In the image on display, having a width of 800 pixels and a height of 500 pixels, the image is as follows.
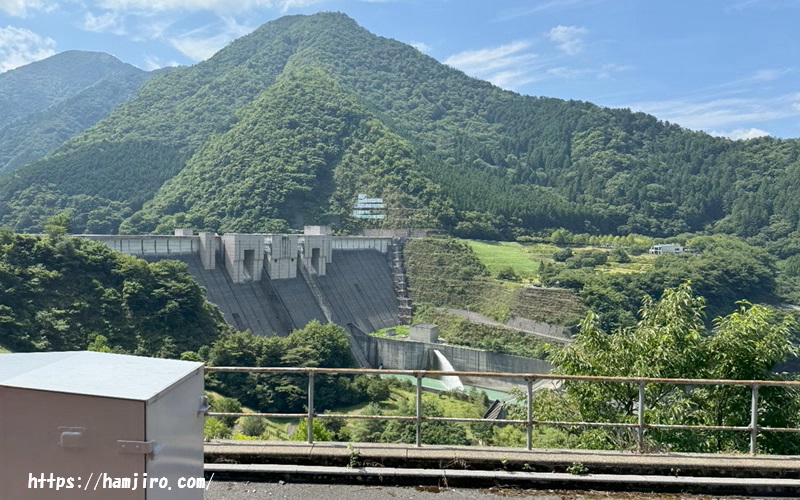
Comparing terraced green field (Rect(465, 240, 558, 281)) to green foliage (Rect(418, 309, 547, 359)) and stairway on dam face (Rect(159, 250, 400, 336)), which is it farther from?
stairway on dam face (Rect(159, 250, 400, 336))

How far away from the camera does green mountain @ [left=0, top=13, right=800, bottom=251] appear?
78.3 meters

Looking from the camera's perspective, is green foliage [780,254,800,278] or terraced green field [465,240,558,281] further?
green foliage [780,254,800,278]

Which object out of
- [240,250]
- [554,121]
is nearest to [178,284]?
[240,250]

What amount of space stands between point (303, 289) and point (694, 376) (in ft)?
121

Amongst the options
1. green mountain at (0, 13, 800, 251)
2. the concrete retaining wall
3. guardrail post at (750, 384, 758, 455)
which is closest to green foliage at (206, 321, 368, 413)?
the concrete retaining wall

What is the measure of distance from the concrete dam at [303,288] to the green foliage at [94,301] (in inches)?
113

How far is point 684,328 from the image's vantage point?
27.5ft

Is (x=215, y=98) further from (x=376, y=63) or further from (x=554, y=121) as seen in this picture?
(x=554, y=121)

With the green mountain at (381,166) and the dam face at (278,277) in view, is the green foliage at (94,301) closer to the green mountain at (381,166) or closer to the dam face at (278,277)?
the dam face at (278,277)

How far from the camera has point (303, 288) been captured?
42.9 m

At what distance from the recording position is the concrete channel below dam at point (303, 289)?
35.8 meters

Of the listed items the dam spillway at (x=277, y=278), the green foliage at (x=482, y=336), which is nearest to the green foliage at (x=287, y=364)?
the dam spillway at (x=277, y=278)

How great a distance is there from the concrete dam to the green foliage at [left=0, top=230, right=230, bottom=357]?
288cm

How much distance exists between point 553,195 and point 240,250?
274ft
